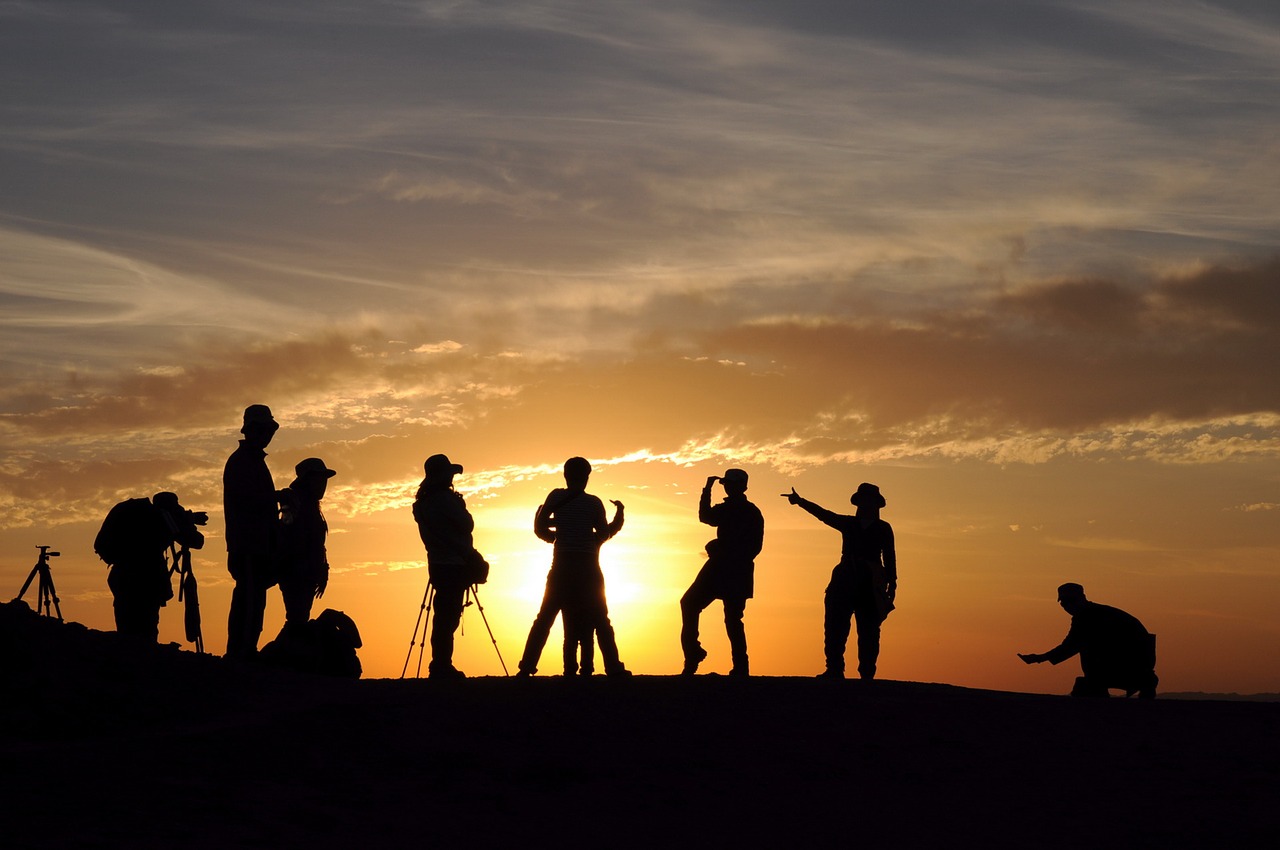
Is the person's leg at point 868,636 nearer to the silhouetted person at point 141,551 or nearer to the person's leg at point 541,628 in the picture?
the person's leg at point 541,628

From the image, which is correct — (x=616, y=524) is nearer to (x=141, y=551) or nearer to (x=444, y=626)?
(x=444, y=626)

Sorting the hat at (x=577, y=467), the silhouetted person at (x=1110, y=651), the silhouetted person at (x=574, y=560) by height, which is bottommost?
the silhouetted person at (x=1110, y=651)

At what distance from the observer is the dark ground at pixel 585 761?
1030 centimetres

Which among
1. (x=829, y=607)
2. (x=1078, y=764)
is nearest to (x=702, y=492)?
(x=829, y=607)

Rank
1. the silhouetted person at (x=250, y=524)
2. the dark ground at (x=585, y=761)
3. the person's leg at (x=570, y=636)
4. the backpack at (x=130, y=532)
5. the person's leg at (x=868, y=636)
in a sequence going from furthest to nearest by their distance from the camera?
the person's leg at (x=868, y=636) < the backpack at (x=130, y=532) < the person's leg at (x=570, y=636) < the silhouetted person at (x=250, y=524) < the dark ground at (x=585, y=761)

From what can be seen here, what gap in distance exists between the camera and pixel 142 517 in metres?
16.3

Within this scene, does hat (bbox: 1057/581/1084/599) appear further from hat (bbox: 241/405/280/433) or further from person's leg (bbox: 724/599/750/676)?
hat (bbox: 241/405/280/433)

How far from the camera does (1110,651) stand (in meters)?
Result: 15.6

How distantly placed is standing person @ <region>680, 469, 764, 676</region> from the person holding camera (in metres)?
3.00

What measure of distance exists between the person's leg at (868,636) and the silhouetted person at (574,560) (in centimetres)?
331

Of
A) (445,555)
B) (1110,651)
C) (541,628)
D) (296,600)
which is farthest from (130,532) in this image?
(1110,651)

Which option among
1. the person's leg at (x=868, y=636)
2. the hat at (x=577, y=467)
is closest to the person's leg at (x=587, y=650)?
the hat at (x=577, y=467)

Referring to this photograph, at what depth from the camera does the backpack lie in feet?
52.9

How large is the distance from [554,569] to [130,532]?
513 cm
